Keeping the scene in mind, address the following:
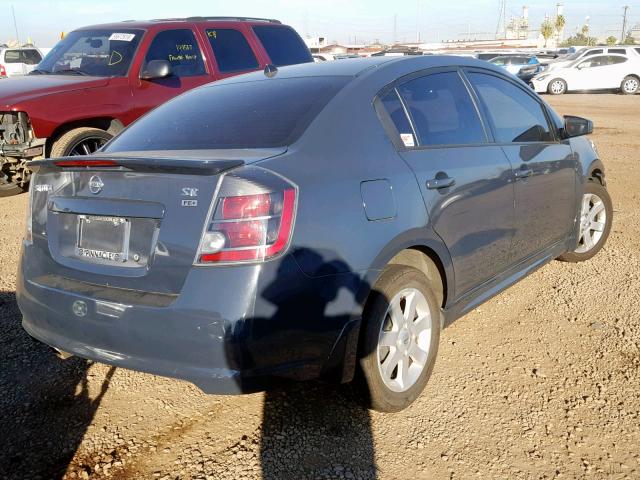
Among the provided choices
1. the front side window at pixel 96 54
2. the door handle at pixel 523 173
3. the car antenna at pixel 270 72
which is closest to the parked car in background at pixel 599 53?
the front side window at pixel 96 54

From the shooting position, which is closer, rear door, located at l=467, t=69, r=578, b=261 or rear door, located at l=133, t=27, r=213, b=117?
rear door, located at l=467, t=69, r=578, b=261

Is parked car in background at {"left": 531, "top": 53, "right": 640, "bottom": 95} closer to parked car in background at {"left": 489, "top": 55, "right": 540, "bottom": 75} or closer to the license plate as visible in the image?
parked car in background at {"left": 489, "top": 55, "right": 540, "bottom": 75}

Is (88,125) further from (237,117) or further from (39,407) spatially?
(39,407)

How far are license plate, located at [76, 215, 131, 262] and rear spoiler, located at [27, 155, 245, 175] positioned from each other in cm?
22

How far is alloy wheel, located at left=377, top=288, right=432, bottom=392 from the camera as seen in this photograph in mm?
2924

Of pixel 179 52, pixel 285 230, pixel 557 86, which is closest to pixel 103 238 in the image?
pixel 285 230

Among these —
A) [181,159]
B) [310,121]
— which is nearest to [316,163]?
[310,121]

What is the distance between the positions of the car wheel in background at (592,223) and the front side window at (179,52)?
483cm

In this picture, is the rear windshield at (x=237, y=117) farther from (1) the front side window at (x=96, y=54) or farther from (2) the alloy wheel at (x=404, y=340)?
(1) the front side window at (x=96, y=54)

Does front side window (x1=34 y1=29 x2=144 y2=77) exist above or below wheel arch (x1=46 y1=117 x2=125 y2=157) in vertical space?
above

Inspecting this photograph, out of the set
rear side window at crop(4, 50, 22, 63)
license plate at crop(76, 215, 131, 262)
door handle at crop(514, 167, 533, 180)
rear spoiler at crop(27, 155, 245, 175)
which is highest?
rear spoiler at crop(27, 155, 245, 175)

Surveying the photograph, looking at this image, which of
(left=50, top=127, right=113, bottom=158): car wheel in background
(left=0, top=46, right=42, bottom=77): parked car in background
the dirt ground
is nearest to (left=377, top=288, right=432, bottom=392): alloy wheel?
the dirt ground

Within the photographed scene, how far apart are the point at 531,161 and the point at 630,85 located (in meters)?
23.0

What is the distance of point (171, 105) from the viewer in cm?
373
